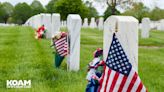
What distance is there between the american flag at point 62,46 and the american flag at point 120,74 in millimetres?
5350

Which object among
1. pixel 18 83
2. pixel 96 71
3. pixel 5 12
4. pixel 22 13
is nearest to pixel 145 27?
pixel 18 83

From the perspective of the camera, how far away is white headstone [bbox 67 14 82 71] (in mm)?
10781

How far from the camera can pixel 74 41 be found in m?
10.9

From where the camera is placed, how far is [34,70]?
35.4ft

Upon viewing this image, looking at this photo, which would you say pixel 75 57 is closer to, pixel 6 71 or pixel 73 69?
pixel 73 69

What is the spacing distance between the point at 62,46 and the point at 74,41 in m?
0.57

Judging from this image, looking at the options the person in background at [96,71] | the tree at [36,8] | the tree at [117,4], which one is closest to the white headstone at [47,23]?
the tree at [117,4]

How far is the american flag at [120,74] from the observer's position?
5859 millimetres

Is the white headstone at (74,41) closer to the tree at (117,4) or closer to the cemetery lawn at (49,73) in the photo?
the cemetery lawn at (49,73)

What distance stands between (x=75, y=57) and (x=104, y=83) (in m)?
4.80

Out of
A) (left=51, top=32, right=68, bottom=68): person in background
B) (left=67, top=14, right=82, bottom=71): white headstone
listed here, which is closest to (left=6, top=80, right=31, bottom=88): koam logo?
(left=67, top=14, right=82, bottom=71): white headstone

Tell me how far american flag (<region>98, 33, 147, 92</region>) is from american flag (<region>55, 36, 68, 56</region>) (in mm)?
5350

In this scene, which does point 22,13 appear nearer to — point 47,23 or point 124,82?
point 47,23

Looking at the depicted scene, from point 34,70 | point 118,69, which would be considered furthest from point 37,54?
point 118,69
